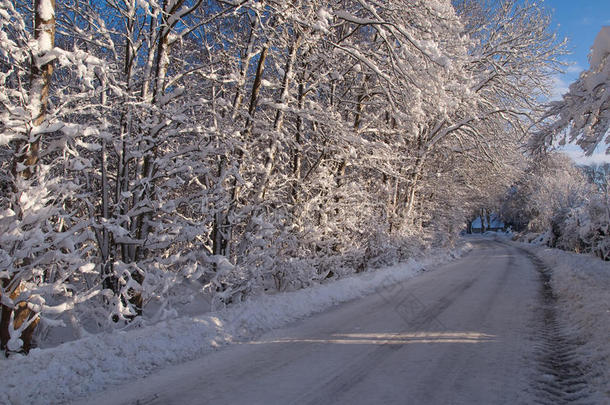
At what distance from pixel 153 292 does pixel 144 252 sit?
1.26 meters

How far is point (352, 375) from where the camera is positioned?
4.38 meters

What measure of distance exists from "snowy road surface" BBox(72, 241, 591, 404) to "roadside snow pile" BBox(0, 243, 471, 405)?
0.29 metres

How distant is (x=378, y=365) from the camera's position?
15.4 feet

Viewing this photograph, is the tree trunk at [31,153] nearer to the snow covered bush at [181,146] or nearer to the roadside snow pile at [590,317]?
the snow covered bush at [181,146]

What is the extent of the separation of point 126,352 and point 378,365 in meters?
3.19

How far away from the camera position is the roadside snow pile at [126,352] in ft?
12.6

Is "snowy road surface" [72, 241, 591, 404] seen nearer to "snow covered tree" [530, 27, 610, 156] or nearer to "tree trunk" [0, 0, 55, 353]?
"tree trunk" [0, 0, 55, 353]

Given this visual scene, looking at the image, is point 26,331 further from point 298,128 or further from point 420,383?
point 298,128

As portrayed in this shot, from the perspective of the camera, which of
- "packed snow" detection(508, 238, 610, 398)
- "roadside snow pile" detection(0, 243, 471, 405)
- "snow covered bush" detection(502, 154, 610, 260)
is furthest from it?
"snow covered bush" detection(502, 154, 610, 260)

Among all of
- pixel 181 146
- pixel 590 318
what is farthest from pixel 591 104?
pixel 181 146

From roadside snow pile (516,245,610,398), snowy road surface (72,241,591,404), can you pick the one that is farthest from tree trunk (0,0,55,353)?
roadside snow pile (516,245,610,398)

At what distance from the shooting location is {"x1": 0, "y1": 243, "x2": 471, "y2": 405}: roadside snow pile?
3.83 metres

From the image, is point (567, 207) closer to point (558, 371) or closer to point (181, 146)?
point (558, 371)

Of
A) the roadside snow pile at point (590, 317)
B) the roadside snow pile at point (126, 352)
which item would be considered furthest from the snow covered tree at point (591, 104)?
the roadside snow pile at point (126, 352)
